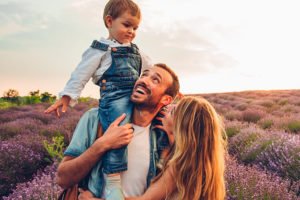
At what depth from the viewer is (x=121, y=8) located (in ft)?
9.21

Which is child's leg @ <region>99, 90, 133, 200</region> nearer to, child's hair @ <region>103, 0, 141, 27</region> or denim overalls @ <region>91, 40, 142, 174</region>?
denim overalls @ <region>91, 40, 142, 174</region>

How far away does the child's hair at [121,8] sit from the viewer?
111 inches

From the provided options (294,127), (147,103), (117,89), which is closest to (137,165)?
(147,103)

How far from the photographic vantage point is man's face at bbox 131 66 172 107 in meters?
2.56

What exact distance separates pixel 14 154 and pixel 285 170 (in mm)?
4115

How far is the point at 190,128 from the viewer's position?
8.27 ft


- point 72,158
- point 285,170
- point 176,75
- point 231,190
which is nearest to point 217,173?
point 176,75

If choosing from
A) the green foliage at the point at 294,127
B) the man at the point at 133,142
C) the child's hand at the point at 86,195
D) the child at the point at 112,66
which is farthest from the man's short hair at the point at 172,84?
the green foliage at the point at 294,127

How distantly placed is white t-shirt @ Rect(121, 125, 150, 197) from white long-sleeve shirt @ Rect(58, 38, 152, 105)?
501mm

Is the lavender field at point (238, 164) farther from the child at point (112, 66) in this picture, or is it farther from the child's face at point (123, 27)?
the child's face at point (123, 27)

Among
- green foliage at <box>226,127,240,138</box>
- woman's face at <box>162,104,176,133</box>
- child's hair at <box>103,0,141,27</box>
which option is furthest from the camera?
green foliage at <box>226,127,240,138</box>

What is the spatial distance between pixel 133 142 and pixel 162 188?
1.10ft

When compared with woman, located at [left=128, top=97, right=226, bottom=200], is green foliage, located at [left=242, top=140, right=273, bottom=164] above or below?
below

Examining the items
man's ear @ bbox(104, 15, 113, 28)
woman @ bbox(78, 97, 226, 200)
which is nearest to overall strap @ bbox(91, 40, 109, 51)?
man's ear @ bbox(104, 15, 113, 28)
